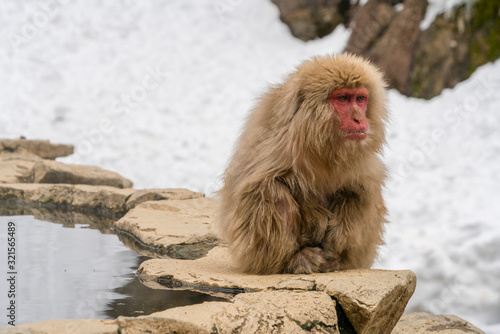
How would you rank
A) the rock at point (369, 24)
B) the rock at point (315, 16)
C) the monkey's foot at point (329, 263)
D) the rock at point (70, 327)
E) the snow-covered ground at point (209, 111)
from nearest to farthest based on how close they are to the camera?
the rock at point (70, 327) < the monkey's foot at point (329, 263) < the snow-covered ground at point (209, 111) < the rock at point (369, 24) < the rock at point (315, 16)

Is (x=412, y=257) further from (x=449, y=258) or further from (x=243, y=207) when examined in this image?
(x=243, y=207)

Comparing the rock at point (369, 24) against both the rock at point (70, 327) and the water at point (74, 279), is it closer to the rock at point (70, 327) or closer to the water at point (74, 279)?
the water at point (74, 279)

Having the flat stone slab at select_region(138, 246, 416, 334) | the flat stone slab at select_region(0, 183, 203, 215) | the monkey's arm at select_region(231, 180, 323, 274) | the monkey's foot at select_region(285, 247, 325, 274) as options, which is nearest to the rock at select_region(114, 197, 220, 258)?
the flat stone slab at select_region(0, 183, 203, 215)

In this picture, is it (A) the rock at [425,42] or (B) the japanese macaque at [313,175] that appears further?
(A) the rock at [425,42]

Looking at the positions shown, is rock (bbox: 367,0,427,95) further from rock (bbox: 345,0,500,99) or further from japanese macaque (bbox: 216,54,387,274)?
japanese macaque (bbox: 216,54,387,274)

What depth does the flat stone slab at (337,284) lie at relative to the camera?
2289 millimetres

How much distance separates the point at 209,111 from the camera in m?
9.45

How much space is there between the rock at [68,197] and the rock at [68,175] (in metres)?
0.65

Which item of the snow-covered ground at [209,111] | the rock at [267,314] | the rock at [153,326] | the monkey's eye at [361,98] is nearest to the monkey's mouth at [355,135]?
the monkey's eye at [361,98]

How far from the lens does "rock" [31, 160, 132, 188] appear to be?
204 inches

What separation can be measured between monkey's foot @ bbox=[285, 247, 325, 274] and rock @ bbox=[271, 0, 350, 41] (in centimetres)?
855

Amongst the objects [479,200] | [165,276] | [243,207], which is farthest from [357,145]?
[479,200]

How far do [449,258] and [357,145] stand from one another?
343 cm

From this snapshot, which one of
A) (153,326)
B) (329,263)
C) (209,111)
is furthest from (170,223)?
(209,111)
